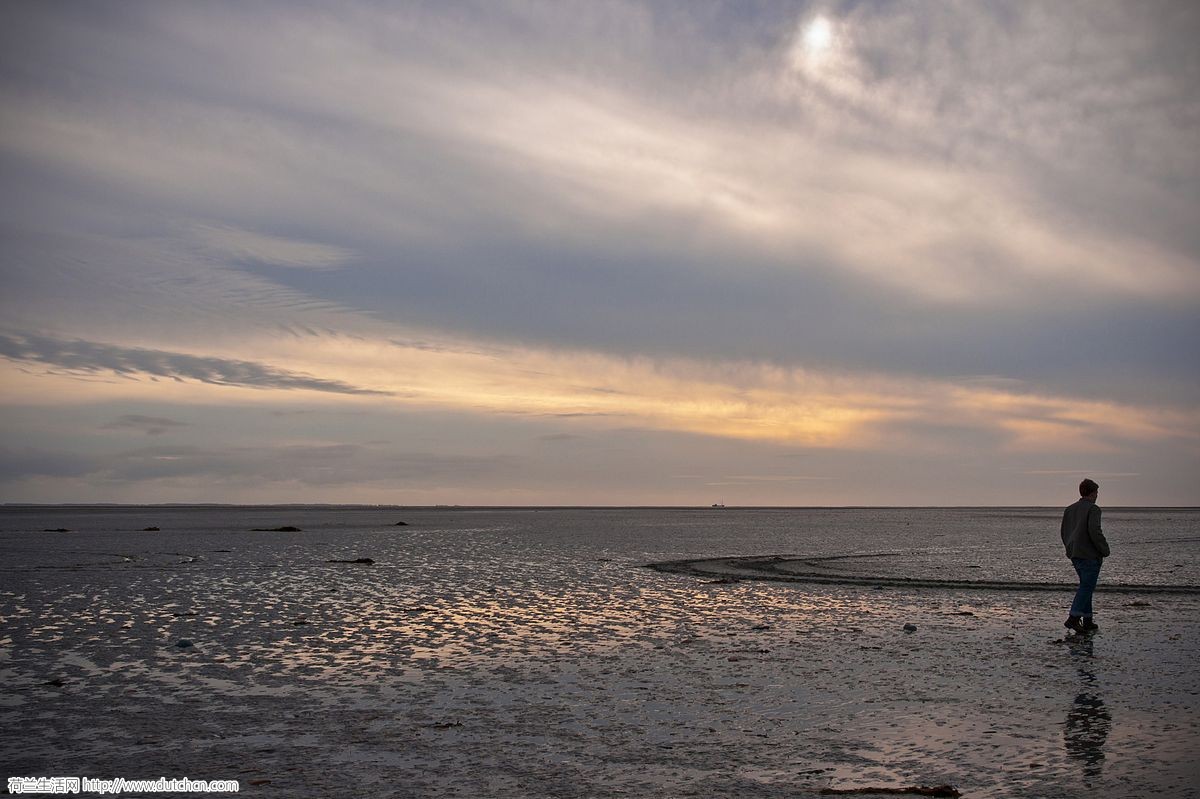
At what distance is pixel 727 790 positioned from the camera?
8508 millimetres

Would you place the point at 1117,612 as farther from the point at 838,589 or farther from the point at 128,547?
the point at 128,547

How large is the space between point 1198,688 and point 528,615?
535 inches

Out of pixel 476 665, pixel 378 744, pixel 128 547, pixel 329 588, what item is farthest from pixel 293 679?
pixel 128 547

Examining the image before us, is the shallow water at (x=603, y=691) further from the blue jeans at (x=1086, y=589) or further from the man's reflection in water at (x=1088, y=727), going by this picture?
the blue jeans at (x=1086, y=589)

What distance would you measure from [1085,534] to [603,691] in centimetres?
1122

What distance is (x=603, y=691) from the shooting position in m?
13.0

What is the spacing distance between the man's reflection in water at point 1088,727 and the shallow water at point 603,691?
0.05 m

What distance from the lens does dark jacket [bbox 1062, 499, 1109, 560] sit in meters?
18.2

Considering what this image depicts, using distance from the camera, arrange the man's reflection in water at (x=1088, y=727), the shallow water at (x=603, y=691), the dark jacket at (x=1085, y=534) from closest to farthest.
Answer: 1. the shallow water at (x=603, y=691)
2. the man's reflection in water at (x=1088, y=727)
3. the dark jacket at (x=1085, y=534)

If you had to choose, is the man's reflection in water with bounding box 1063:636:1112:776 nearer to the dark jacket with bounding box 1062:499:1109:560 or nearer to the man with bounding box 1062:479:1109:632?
the man with bounding box 1062:479:1109:632

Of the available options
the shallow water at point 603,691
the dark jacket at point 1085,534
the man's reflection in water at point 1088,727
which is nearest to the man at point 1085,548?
the dark jacket at point 1085,534

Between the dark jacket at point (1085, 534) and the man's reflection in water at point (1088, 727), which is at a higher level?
the dark jacket at point (1085, 534)

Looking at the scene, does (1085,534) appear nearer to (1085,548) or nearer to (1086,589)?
(1085,548)

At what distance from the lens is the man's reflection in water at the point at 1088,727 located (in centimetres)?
934
